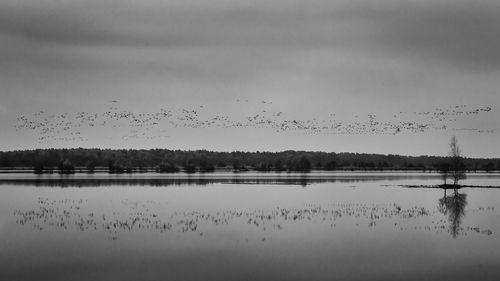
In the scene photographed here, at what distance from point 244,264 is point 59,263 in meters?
8.18

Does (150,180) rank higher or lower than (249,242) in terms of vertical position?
higher

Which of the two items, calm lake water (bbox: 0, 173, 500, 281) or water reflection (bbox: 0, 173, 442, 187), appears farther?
water reflection (bbox: 0, 173, 442, 187)

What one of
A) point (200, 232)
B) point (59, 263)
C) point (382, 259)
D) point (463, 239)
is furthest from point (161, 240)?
point (463, 239)

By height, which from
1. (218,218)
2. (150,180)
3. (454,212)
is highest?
(150,180)

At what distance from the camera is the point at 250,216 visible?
48.8m

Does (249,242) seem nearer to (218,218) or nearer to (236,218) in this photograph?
(236,218)

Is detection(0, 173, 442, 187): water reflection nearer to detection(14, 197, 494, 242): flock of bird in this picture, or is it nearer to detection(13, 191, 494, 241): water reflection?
detection(13, 191, 494, 241): water reflection

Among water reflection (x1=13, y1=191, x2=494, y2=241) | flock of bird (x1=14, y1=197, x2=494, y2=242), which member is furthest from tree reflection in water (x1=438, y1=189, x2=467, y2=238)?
flock of bird (x1=14, y1=197, x2=494, y2=242)

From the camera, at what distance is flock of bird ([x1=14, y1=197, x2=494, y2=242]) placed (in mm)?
40969

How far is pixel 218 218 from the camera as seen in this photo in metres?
47.2

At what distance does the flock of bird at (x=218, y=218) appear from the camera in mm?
40969

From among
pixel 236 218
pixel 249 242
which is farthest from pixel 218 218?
pixel 249 242

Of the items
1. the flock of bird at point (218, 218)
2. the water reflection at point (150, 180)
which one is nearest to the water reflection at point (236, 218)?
the flock of bird at point (218, 218)

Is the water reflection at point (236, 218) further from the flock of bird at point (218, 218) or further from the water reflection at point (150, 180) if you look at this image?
the water reflection at point (150, 180)
